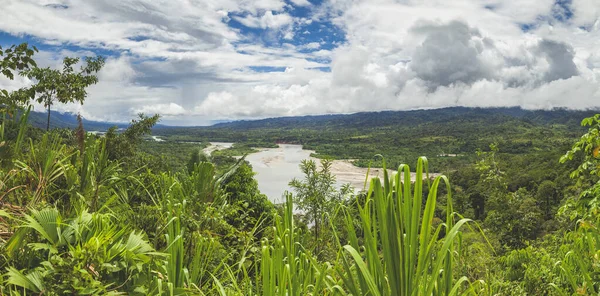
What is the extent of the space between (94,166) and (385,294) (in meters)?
1.81

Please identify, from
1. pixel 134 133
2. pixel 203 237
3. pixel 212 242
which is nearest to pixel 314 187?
pixel 203 237

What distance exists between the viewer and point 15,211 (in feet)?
5.58

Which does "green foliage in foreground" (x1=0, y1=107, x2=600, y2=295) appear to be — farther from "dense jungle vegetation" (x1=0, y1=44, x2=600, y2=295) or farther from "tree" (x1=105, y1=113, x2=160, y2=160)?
"tree" (x1=105, y1=113, x2=160, y2=160)

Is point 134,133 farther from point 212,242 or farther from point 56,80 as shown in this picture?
point 212,242

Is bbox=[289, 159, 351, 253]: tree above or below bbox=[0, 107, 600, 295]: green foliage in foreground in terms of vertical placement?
below

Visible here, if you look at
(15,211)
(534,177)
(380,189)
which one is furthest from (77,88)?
(534,177)

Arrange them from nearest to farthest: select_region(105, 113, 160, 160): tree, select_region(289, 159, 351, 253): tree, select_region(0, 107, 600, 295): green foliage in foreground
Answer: select_region(0, 107, 600, 295): green foliage in foreground < select_region(289, 159, 351, 253): tree < select_region(105, 113, 160, 160): tree

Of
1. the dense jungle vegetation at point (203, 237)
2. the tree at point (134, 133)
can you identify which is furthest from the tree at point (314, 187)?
the tree at point (134, 133)

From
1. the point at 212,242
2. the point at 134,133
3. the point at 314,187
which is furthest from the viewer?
the point at 134,133

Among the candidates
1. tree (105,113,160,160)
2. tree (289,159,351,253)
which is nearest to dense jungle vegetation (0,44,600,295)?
tree (289,159,351,253)

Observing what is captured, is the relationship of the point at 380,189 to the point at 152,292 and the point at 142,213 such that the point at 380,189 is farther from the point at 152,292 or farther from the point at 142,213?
the point at 142,213

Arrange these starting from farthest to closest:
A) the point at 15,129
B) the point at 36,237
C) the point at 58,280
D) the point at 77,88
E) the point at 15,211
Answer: the point at 77,88 < the point at 15,129 < the point at 15,211 < the point at 36,237 < the point at 58,280

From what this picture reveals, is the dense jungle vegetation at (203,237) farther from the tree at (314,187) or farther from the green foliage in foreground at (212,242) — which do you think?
the tree at (314,187)

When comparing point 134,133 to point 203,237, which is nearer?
point 203,237
